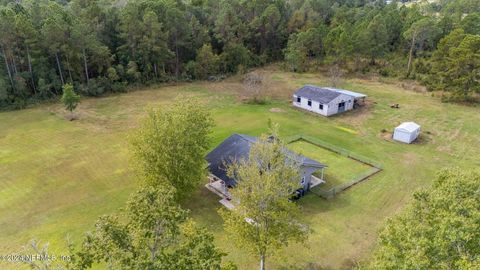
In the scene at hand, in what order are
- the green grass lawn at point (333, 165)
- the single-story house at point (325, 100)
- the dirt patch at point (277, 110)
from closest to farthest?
the green grass lawn at point (333, 165), the single-story house at point (325, 100), the dirt patch at point (277, 110)

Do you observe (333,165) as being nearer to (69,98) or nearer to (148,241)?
(148,241)

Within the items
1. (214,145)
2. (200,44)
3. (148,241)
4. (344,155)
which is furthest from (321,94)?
(148,241)

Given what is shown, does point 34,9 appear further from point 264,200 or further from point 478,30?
point 478,30

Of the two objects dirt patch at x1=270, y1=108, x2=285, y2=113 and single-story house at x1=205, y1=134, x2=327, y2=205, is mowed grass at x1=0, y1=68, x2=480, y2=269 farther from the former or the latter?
single-story house at x1=205, y1=134, x2=327, y2=205

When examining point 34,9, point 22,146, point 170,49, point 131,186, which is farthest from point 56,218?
point 170,49

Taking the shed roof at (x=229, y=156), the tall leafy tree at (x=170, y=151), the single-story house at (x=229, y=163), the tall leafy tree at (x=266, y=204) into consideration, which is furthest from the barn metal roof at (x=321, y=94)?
the tall leafy tree at (x=266, y=204)

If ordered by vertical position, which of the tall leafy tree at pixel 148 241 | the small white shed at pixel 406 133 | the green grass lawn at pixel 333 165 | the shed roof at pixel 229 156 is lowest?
the green grass lawn at pixel 333 165

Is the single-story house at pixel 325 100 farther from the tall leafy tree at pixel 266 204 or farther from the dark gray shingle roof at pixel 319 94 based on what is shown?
the tall leafy tree at pixel 266 204
